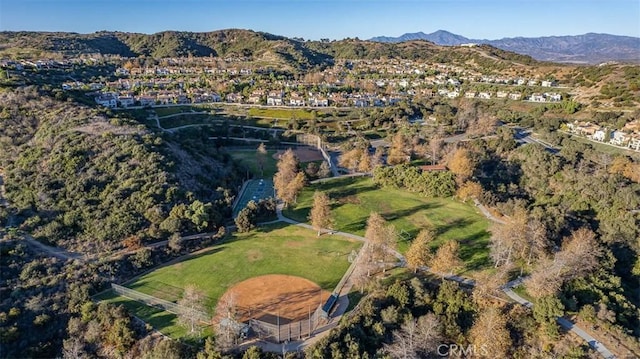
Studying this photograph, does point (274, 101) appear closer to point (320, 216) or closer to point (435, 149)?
point (435, 149)

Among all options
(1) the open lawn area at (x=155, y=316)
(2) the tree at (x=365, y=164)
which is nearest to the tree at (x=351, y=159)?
(2) the tree at (x=365, y=164)

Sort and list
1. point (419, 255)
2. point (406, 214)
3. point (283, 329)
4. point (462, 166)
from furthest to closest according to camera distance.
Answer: point (462, 166), point (406, 214), point (419, 255), point (283, 329)

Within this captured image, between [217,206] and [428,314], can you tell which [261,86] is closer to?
[217,206]

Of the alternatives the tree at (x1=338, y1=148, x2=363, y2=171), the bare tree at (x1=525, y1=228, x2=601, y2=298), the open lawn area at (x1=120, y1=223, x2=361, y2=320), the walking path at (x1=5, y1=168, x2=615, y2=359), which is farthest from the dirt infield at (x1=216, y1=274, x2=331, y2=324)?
the tree at (x1=338, y1=148, x2=363, y2=171)

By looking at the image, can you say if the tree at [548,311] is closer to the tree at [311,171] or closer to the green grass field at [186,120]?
the tree at [311,171]

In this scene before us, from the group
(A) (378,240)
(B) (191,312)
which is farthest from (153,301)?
(A) (378,240)
